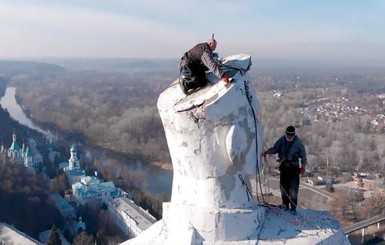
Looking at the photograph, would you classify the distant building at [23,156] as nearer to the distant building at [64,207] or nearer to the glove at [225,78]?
the distant building at [64,207]

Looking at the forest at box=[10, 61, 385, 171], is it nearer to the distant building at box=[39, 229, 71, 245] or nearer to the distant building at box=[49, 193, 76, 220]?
the distant building at box=[39, 229, 71, 245]

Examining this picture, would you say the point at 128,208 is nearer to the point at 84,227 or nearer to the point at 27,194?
the point at 84,227

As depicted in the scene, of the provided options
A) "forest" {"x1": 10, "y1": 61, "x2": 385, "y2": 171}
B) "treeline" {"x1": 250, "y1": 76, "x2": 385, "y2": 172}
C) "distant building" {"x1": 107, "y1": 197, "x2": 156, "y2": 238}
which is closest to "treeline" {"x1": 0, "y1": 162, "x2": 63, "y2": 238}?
"distant building" {"x1": 107, "y1": 197, "x2": 156, "y2": 238}

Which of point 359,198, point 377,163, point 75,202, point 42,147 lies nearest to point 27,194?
point 75,202

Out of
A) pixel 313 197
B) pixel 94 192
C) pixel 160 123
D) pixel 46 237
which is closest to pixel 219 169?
pixel 46 237

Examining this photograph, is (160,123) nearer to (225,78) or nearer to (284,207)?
(284,207)

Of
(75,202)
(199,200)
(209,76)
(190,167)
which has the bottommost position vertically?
(75,202)
